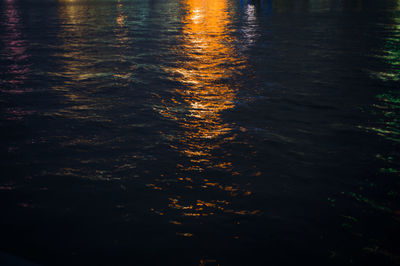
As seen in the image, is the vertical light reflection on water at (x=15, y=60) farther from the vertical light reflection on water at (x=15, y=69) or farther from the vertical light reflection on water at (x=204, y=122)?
the vertical light reflection on water at (x=204, y=122)

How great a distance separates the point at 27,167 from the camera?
5207 millimetres

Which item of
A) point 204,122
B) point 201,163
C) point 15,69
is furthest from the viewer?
point 15,69

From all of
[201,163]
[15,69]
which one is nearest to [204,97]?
[201,163]

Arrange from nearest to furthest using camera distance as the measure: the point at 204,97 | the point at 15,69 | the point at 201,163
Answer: the point at 201,163 < the point at 204,97 < the point at 15,69

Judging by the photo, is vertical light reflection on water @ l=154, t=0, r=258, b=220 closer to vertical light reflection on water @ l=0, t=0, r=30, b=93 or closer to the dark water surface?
the dark water surface

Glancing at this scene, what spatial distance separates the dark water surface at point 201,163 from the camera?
3686 millimetres

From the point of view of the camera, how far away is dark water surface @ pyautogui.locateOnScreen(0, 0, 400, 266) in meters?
3.69

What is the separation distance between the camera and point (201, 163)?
526cm

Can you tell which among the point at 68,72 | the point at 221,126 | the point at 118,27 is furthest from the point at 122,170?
the point at 118,27

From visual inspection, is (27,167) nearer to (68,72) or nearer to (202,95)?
(202,95)

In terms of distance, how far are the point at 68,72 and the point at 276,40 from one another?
9.65 meters

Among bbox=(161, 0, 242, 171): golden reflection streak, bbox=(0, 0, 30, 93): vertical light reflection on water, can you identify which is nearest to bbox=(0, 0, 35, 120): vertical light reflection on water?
bbox=(0, 0, 30, 93): vertical light reflection on water

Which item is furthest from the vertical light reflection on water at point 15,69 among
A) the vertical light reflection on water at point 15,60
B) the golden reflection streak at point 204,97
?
the golden reflection streak at point 204,97

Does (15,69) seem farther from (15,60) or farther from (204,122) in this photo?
(204,122)
